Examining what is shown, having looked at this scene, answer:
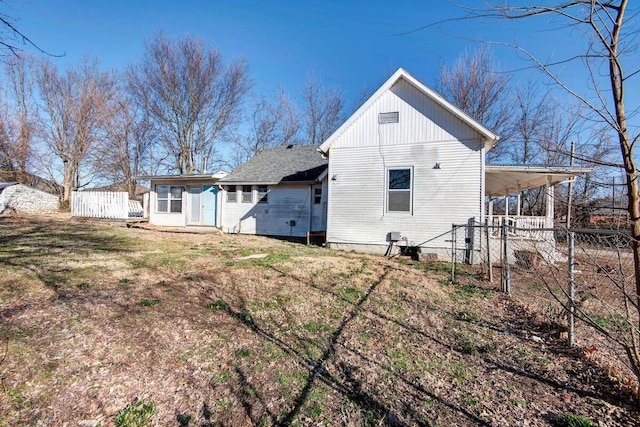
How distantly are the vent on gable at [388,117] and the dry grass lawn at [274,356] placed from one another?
6.20 m

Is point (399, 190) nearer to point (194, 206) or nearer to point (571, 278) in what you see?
point (571, 278)

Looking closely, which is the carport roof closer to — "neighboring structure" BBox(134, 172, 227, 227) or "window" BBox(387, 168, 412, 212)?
"window" BBox(387, 168, 412, 212)

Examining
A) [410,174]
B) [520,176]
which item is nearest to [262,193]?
[410,174]

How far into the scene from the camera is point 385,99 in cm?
1039

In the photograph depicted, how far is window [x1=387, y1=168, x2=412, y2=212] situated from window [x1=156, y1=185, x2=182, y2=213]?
1109 cm

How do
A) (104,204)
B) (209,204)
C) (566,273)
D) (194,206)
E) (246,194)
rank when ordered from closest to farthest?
(566,273)
(246,194)
(209,204)
(194,206)
(104,204)

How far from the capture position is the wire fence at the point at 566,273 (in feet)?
8.34

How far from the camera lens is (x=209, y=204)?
1555cm

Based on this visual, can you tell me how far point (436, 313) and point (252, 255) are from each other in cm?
579

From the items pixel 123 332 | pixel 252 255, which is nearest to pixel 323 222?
pixel 252 255

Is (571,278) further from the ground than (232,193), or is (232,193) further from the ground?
(232,193)

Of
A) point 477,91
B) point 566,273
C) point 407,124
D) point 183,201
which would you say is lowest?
point 566,273

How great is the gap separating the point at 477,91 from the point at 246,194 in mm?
18268

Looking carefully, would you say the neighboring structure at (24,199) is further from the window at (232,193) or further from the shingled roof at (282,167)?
the shingled roof at (282,167)
